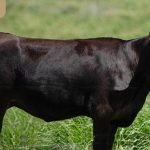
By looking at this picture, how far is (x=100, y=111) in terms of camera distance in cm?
651

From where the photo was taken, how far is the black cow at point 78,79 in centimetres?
654

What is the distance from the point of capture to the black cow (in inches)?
258

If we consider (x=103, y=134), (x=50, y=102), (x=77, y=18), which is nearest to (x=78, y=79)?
(x=50, y=102)

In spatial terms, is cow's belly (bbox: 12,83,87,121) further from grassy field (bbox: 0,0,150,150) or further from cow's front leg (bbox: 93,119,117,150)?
grassy field (bbox: 0,0,150,150)

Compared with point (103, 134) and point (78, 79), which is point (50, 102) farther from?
point (103, 134)

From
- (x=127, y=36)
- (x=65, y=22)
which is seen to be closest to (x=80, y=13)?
(x=65, y=22)

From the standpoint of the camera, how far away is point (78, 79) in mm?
6602

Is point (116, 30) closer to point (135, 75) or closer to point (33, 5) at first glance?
point (33, 5)

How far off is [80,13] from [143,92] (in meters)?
13.5

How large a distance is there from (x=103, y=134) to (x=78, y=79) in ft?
1.88

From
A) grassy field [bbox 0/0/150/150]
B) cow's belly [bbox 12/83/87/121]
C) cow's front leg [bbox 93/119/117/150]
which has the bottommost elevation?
grassy field [bbox 0/0/150/150]

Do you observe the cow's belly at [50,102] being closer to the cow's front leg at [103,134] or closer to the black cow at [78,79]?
the black cow at [78,79]

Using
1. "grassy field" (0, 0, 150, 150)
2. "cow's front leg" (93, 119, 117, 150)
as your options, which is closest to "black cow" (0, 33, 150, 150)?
"cow's front leg" (93, 119, 117, 150)

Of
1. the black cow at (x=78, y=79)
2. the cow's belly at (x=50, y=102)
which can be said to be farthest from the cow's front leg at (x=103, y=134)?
the cow's belly at (x=50, y=102)
